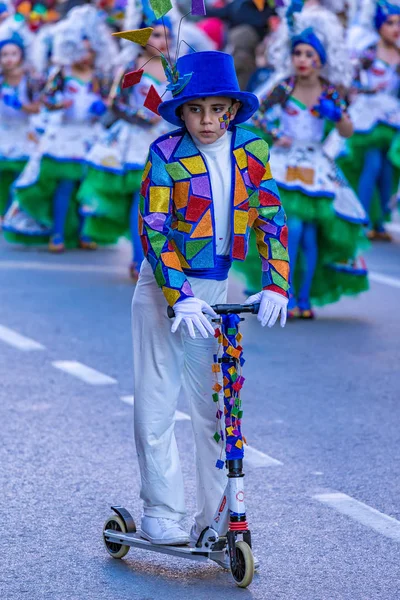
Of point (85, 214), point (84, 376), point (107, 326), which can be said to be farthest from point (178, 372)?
point (85, 214)

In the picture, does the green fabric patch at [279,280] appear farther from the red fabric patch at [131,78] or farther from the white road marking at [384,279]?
the white road marking at [384,279]

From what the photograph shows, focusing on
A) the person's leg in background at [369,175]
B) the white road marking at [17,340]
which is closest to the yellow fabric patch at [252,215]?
the white road marking at [17,340]

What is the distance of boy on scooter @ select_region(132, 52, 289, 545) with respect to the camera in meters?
4.95

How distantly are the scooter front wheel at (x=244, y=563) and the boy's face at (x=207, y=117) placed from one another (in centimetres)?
124

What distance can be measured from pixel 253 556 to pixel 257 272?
221 inches

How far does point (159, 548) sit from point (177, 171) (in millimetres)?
1176

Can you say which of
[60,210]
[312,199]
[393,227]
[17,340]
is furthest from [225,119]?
[393,227]

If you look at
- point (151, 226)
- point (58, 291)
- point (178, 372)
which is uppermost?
point (151, 226)

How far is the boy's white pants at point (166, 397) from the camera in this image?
5074mm

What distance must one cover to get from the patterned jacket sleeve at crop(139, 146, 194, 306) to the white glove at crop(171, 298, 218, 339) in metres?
0.03

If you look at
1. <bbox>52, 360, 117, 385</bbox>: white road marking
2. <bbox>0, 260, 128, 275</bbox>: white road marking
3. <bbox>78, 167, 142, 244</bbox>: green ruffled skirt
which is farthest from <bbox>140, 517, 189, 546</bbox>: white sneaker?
<bbox>0, 260, 128, 275</bbox>: white road marking

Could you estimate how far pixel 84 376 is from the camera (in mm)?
8297

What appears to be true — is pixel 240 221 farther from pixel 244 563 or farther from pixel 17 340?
pixel 17 340

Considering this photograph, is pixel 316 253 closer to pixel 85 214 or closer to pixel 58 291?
pixel 58 291
